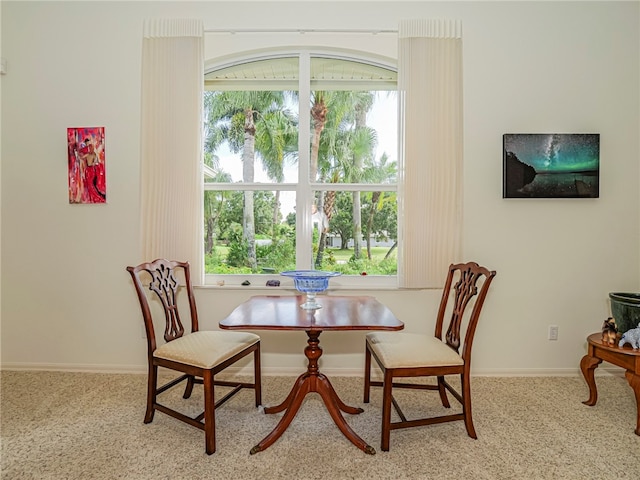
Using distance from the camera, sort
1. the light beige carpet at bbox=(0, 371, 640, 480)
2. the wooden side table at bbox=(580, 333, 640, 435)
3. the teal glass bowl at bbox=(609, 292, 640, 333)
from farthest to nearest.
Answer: the teal glass bowl at bbox=(609, 292, 640, 333)
the wooden side table at bbox=(580, 333, 640, 435)
the light beige carpet at bbox=(0, 371, 640, 480)

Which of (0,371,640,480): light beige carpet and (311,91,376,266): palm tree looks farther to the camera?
(311,91,376,266): palm tree

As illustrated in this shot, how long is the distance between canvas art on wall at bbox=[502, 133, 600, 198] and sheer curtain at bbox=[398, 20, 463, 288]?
1.46 feet

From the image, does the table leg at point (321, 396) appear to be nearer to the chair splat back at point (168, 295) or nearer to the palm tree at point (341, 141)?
the chair splat back at point (168, 295)

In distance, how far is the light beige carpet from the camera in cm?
178

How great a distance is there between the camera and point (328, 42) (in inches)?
115

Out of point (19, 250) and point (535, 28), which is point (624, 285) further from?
point (19, 250)

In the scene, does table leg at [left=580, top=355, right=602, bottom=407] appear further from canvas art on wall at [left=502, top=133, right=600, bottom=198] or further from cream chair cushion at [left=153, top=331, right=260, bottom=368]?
cream chair cushion at [left=153, top=331, right=260, bottom=368]

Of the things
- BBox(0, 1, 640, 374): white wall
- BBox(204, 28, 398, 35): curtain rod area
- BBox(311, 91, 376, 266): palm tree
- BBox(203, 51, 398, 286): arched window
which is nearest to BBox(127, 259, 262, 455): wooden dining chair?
BBox(0, 1, 640, 374): white wall

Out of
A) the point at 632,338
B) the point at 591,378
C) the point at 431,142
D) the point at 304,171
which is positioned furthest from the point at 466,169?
the point at 591,378

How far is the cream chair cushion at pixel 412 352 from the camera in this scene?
6.33 ft

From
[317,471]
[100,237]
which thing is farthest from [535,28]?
[100,237]

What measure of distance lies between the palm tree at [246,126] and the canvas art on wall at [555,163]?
1.84 metres

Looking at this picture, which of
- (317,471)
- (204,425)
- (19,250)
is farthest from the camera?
(19,250)

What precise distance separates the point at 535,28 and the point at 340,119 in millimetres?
1620
